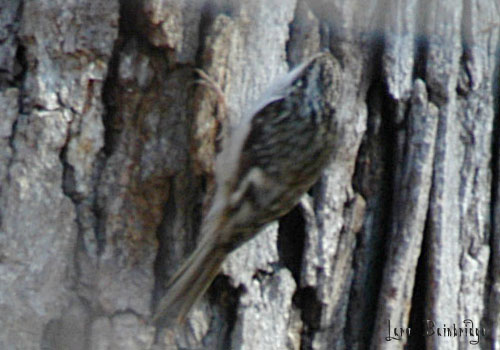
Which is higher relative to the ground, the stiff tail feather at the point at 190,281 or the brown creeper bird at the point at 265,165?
the brown creeper bird at the point at 265,165

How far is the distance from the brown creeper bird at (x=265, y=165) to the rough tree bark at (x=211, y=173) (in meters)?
0.04

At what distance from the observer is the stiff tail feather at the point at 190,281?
1618mm

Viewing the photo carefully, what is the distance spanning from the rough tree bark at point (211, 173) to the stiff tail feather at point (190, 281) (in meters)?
0.05

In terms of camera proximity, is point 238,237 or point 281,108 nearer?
point 238,237

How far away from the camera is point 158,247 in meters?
1.71

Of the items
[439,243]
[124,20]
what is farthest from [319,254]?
[124,20]

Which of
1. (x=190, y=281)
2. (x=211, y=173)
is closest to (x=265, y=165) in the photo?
(x=211, y=173)

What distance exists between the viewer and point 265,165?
1.82m

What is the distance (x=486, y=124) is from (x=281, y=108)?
48cm

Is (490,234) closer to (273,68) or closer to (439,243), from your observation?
(439,243)

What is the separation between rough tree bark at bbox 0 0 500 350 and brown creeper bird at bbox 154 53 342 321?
0.14 ft

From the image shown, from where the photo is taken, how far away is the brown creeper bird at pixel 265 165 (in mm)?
1643

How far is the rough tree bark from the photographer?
1.62 m

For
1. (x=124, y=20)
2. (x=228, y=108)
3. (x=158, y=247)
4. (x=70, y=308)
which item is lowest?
(x=70, y=308)
